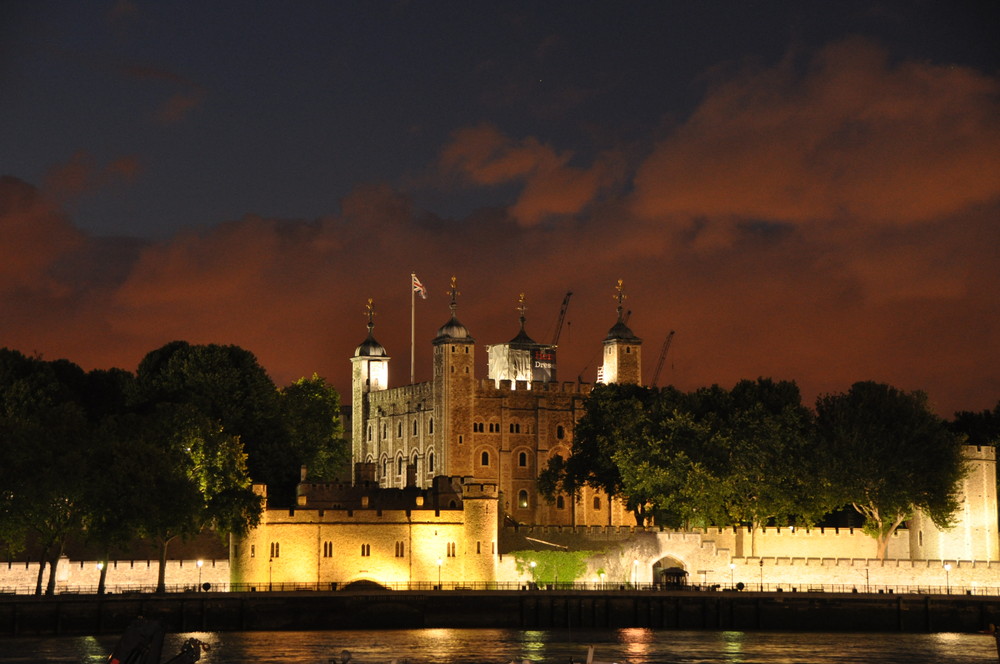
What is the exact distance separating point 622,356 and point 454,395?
469 inches

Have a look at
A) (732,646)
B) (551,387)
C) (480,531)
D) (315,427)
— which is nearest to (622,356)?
(551,387)

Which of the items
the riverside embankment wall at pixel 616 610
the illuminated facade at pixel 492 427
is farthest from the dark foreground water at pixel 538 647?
the illuminated facade at pixel 492 427

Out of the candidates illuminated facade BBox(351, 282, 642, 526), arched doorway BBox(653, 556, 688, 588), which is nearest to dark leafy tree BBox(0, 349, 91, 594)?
arched doorway BBox(653, 556, 688, 588)

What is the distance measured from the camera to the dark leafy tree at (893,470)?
8994 cm

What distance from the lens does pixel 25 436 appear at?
78.0m

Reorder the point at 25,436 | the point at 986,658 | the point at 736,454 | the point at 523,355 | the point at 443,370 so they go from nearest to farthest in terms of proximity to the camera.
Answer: the point at 986,658
the point at 25,436
the point at 736,454
the point at 443,370
the point at 523,355

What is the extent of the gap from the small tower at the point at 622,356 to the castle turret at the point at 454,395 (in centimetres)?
1003

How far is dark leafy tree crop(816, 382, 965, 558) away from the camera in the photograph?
89938 millimetres

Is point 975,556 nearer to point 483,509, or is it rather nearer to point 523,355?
point 483,509

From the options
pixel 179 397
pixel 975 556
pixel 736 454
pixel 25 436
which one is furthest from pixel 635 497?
pixel 25 436

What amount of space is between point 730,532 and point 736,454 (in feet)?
11.9

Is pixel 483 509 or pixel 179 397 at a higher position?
pixel 179 397

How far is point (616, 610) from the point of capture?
79500 millimetres

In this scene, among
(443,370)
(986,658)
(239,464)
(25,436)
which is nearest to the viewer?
(986,658)
